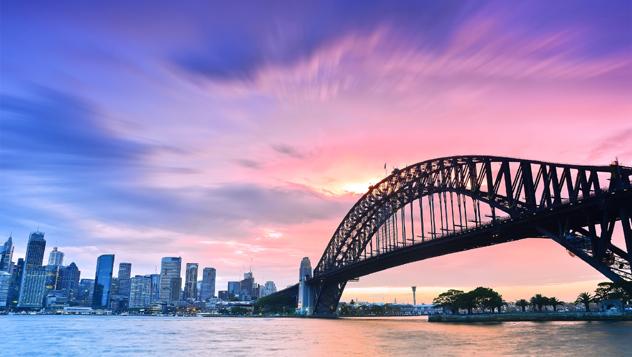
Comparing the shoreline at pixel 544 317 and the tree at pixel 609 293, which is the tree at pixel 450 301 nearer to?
the shoreline at pixel 544 317

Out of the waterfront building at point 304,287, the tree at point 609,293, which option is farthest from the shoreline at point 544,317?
the waterfront building at point 304,287

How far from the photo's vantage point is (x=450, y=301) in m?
131

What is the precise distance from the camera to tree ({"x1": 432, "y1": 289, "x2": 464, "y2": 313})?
412 feet

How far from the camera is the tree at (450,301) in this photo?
126 metres

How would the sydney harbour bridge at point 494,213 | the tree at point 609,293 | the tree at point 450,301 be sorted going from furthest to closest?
1. the tree at point 450,301
2. the tree at point 609,293
3. the sydney harbour bridge at point 494,213

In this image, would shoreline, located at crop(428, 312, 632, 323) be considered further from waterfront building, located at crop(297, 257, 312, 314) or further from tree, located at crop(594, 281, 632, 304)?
waterfront building, located at crop(297, 257, 312, 314)

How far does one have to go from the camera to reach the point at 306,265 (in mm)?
146375

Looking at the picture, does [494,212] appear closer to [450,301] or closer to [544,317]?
[544,317]

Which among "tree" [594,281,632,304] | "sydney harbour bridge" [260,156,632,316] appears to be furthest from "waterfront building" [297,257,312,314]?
"tree" [594,281,632,304]

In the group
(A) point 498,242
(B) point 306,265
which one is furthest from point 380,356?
(B) point 306,265

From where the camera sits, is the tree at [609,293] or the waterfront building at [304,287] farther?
the waterfront building at [304,287]

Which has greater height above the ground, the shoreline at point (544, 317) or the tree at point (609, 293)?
the tree at point (609, 293)

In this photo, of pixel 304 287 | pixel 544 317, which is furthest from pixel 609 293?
pixel 304 287

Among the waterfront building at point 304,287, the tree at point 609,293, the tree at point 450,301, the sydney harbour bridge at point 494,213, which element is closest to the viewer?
the sydney harbour bridge at point 494,213
